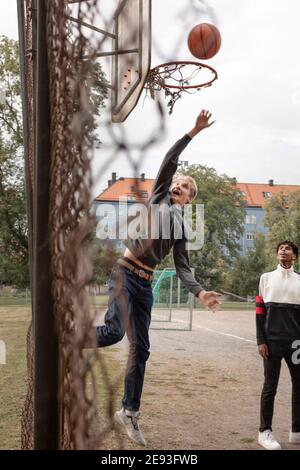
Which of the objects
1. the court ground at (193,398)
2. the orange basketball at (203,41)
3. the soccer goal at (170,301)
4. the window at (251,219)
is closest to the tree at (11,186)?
the soccer goal at (170,301)

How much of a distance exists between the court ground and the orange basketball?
3.17 metres

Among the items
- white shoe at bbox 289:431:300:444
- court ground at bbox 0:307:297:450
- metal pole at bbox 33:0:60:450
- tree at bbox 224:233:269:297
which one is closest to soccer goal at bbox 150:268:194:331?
court ground at bbox 0:307:297:450

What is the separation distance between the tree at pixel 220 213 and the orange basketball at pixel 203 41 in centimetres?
4503

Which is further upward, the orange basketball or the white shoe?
the orange basketball

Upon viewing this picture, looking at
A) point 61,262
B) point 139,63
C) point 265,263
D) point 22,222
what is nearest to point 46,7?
point 139,63

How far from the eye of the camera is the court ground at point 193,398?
4.36 m

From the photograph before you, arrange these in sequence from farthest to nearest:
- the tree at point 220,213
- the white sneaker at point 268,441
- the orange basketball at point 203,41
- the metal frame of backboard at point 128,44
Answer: the tree at point 220,213, the orange basketball at point 203,41, the white sneaker at point 268,441, the metal frame of backboard at point 128,44

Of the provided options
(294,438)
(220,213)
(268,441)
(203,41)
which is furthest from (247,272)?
(268,441)

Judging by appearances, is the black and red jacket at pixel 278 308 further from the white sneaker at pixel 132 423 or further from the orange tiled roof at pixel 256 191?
the orange tiled roof at pixel 256 191

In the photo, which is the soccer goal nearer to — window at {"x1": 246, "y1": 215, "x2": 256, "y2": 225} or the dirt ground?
the dirt ground

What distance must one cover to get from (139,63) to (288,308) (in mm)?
3286

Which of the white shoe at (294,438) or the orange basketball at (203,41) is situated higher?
the orange basketball at (203,41)

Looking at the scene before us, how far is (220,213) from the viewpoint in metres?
54.5

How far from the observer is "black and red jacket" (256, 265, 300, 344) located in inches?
172
